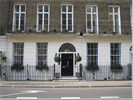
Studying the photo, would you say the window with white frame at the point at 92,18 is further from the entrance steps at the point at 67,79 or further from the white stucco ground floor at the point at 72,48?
the entrance steps at the point at 67,79

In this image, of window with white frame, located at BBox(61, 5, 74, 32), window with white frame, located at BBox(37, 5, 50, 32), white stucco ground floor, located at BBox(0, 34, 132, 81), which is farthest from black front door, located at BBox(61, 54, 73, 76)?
window with white frame, located at BBox(37, 5, 50, 32)

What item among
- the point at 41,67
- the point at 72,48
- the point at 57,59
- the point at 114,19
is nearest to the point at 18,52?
the point at 41,67

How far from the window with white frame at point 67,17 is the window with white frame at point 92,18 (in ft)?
5.78

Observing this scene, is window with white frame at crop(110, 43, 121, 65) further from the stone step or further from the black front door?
the stone step

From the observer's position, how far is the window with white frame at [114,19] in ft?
54.5

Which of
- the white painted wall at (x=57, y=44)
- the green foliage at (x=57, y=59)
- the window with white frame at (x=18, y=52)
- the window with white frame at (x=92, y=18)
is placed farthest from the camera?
the window with white frame at (x=92, y=18)

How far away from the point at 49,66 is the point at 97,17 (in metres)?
7.41

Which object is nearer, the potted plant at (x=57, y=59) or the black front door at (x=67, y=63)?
the potted plant at (x=57, y=59)

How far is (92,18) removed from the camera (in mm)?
16672

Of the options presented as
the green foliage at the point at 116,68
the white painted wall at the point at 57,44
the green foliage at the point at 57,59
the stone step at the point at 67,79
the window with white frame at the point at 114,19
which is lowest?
the stone step at the point at 67,79

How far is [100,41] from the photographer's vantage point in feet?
53.2

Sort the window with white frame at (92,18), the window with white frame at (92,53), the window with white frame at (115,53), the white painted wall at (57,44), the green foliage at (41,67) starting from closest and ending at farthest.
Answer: the green foliage at (41,67)
the white painted wall at (57,44)
the window with white frame at (92,53)
the window with white frame at (115,53)
the window with white frame at (92,18)

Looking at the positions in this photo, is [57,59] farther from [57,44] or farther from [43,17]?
[43,17]

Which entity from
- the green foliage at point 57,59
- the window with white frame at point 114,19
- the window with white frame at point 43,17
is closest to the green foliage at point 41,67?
the green foliage at point 57,59
